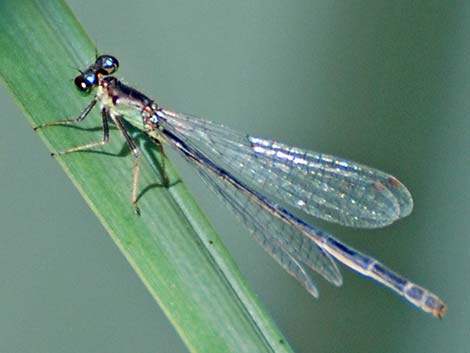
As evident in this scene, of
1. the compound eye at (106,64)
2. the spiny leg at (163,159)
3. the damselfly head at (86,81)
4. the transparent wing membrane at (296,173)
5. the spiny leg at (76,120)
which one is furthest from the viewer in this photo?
the transparent wing membrane at (296,173)

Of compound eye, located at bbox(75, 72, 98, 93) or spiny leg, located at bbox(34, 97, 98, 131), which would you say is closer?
spiny leg, located at bbox(34, 97, 98, 131)

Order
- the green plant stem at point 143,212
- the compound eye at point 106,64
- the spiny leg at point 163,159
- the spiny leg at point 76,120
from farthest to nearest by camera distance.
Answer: the compound eye at point 106,64, the spiny leg at point 163,159, the spiny leg at point 76,120, the green plant stem at point 143,212

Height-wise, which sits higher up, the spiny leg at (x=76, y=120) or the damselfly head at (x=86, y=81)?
the damselfly head at (x=86, y=81)

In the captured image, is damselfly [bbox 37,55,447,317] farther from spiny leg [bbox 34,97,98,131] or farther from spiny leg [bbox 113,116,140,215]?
spiny leg [bbox 34,97,98,131]

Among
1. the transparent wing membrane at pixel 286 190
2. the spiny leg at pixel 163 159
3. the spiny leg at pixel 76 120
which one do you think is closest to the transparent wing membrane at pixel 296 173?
the transparent wing membrane at pixel 286 190

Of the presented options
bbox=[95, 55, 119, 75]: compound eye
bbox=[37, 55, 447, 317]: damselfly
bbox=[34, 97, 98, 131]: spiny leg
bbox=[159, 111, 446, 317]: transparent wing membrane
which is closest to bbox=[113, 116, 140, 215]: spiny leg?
bbox=[37, 55, 447, 317]: damselfly

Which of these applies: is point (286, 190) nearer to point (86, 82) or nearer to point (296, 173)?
point (296, 173)

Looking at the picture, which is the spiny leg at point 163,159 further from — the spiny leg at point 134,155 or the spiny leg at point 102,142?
the spiny leg at point 102,142
